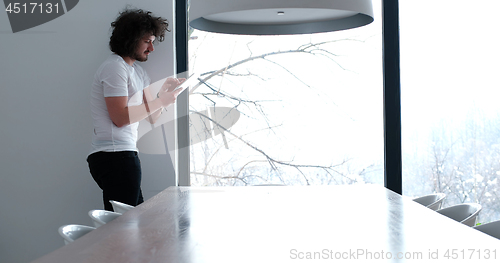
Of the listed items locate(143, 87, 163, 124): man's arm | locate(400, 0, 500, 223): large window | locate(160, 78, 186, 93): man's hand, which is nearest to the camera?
locate(160, 78, 186, 93): man's hand

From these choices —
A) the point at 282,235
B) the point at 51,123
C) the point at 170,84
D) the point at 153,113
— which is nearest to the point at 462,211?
the point at 282,235

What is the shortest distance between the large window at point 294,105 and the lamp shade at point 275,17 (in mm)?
1423

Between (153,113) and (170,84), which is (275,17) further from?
(153,113)

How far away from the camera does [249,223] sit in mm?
1887

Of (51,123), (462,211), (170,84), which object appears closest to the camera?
(462,211)

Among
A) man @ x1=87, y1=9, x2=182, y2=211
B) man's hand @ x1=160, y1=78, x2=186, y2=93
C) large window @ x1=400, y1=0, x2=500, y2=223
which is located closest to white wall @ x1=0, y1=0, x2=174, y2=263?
man's hand @ x1=160, y1=78, x2=186, y2=93

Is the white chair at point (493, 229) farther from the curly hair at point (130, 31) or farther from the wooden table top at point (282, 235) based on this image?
the curly hair at point (130, 31)

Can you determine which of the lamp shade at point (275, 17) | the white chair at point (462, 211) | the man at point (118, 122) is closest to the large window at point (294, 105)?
the man at point (118, 122)

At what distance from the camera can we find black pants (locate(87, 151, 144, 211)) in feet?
10.1

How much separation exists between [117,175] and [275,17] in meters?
1.47

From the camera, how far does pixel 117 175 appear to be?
3.10 m

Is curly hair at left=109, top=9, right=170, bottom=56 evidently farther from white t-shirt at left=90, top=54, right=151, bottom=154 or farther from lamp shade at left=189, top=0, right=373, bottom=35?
lamp shade at left=189, top=0, right=373, bottom=35

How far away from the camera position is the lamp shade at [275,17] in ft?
6.88

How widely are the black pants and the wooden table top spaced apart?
2.10 ft
